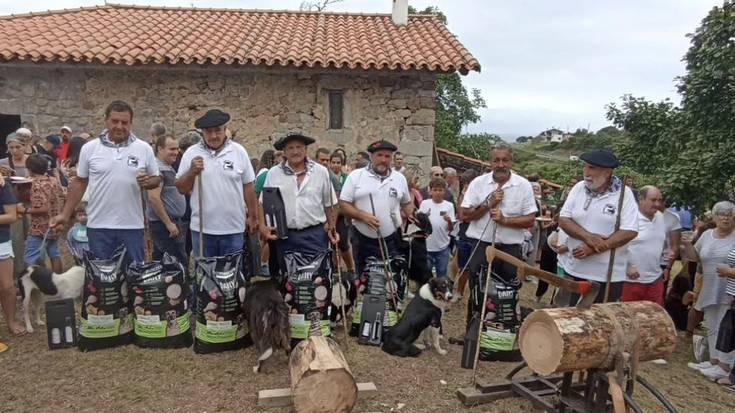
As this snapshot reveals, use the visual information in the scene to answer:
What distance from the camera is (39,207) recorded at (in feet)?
16.6

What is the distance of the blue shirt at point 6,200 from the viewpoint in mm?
4188

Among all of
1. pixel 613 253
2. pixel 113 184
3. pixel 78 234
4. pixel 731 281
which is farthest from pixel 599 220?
pixel 78 234

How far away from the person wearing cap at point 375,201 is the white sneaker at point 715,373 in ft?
10.2

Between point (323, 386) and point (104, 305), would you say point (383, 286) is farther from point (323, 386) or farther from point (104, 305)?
point (104, 305)

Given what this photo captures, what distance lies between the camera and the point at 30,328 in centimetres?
463

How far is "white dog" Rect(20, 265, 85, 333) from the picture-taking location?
455 centimetres

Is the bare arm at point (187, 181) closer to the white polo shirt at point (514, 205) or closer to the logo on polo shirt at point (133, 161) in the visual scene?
the logo on polo shirt at point (133, 161)

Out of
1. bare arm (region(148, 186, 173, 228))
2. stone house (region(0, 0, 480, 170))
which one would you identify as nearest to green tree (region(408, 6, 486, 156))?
stone house (region(0, 0, 480, 170))

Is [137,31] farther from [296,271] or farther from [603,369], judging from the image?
[603,369]

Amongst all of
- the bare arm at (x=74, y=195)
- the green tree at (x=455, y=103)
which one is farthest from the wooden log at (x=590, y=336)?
the green tree at (x=455, y=103)

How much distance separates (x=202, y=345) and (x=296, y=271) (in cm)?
99

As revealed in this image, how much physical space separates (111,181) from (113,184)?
0.09ft

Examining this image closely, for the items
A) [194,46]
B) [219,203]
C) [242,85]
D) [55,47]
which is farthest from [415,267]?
[55,47]

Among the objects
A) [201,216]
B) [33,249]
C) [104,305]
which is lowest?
[104,305]
